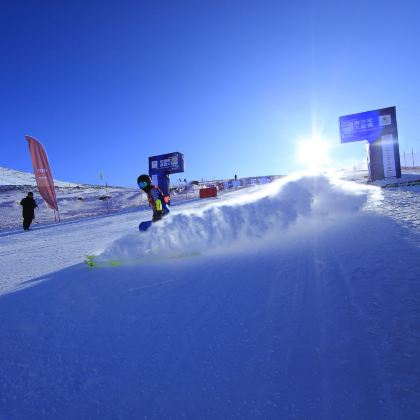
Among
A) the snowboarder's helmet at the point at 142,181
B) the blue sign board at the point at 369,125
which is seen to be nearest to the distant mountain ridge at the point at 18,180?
the blue sign board at the point at 369,125

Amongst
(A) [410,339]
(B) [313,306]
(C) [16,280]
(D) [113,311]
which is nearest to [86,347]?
(D) [113,311]

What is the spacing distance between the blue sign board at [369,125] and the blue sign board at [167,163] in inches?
490

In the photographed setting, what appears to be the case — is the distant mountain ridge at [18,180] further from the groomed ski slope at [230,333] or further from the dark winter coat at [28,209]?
the groomed ski slope at [230,333]

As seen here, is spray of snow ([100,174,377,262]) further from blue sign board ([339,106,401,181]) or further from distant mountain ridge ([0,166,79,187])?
distant mountain ridge ([0,166,79,187])

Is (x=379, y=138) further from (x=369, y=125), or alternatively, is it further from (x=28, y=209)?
(x=28, y=209)

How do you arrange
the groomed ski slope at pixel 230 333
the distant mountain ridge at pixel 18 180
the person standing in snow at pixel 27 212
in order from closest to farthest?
the groomed ski slope at pixel 230 333, the person standing in snow at pixel 27 212, the distant mountain ridge at pixel 18 180

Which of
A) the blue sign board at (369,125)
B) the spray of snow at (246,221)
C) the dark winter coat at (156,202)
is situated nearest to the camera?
the spray of snow at (246,221)

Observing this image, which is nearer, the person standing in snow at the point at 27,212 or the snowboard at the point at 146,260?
the snowboard at the point at 146,260

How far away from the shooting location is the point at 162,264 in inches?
132

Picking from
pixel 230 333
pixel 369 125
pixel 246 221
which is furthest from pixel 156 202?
pixel 369 125

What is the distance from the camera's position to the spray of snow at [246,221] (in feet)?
11.9

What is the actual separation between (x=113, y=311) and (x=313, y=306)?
149 cm

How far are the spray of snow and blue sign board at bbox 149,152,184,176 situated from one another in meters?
20.5

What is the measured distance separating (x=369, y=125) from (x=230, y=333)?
19730 mm
